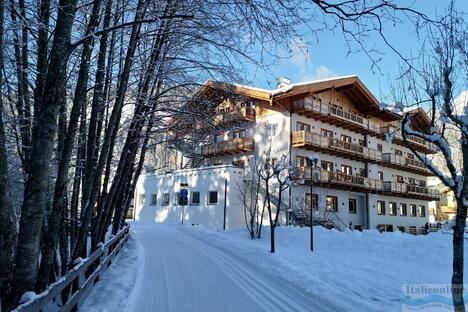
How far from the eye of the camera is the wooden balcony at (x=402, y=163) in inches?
1465

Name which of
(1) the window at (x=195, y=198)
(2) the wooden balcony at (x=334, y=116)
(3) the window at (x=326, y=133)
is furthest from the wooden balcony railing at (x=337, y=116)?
(1) the window at (x=195, y=198)

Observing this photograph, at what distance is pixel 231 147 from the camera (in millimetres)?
31688

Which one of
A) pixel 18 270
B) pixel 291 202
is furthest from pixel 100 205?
pixel 291 202

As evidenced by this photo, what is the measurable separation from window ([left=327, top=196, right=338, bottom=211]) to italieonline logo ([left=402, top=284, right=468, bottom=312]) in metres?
20.3

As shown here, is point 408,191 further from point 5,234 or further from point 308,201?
point 5,234

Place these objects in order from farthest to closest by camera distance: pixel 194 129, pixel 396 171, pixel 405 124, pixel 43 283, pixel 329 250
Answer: pixel 396 171 < pixel 329 250 < pixel 194 129 < pixel 405 124 < pixel 43 283

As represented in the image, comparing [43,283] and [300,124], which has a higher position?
[300,124]

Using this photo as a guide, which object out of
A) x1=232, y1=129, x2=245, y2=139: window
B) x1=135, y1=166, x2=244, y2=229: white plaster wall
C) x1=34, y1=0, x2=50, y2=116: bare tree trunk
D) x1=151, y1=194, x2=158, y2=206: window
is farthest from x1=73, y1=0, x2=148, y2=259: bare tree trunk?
x1=151, y1=194, x2=158, y2=206: window

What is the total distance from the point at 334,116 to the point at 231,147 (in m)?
8.80

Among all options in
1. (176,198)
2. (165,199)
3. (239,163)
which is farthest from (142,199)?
(239,163)

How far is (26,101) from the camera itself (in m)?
6.56

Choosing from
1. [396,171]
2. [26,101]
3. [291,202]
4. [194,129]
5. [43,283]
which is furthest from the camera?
[396,171]

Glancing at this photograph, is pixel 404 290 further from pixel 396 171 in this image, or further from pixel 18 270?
pixel 396 171

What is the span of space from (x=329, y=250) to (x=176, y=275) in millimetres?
9519
